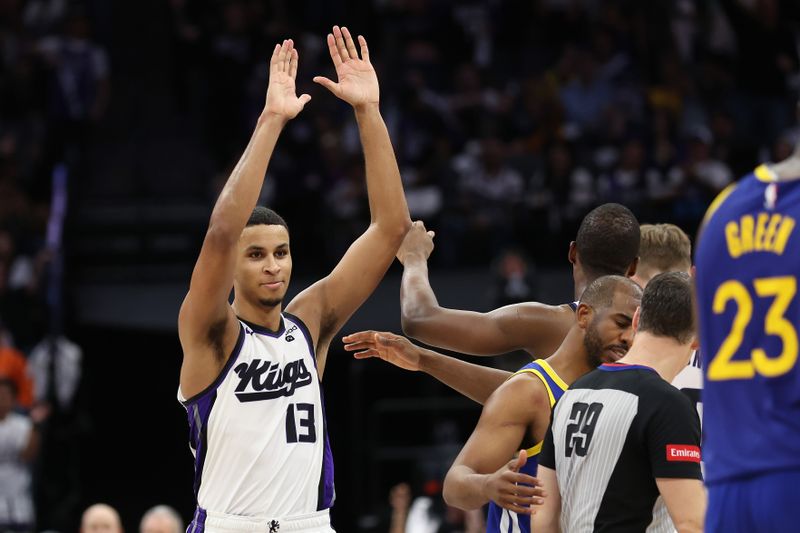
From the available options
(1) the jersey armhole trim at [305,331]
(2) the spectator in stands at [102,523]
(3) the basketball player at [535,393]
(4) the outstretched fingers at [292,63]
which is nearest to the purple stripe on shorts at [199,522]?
(1) the jersey armhole trim at [305,331]

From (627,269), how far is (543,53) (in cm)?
1230

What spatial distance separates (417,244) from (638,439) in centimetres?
245

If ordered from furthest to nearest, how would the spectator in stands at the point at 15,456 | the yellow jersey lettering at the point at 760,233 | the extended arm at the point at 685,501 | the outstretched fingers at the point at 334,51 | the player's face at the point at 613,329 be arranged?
the spectator in stands at the point at 15,456 < the outstretched fingers at the point at 334,51 < the player's face at the point at 613,329 < the extended arm at the point at 685,501 < the yellow jersey lettering at the point at 760,233

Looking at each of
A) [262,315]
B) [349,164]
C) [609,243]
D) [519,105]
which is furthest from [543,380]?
[519,105]

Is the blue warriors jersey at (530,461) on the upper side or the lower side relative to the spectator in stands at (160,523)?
upper

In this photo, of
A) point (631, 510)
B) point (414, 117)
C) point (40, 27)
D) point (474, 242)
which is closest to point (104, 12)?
point (40, 27)

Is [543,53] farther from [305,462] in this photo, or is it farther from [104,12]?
[305,462]

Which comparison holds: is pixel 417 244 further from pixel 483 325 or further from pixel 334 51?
pixel 334 51

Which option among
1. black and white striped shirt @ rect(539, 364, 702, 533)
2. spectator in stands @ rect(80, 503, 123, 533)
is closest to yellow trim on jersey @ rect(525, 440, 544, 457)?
black and white striped shirt @ rect(539, 364, 702, 533)

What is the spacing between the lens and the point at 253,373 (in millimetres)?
5578

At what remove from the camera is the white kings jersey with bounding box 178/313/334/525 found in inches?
217

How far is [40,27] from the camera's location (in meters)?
19.0

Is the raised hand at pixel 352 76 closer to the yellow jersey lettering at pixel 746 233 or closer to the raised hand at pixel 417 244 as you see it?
the raised hand at pixel 417 244

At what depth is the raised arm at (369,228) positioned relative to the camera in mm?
6062
